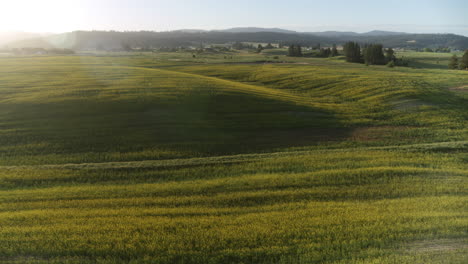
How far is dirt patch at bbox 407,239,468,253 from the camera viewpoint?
1036 centimetres

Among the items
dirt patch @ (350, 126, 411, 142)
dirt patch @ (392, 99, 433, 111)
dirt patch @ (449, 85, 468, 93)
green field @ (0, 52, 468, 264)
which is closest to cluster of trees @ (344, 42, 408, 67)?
dirt patch @ (449, 85, 468, 93)

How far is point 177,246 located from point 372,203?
909cm

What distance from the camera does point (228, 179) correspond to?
18.3 meters

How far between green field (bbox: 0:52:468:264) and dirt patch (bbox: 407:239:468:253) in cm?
6

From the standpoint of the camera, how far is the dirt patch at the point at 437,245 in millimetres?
10356

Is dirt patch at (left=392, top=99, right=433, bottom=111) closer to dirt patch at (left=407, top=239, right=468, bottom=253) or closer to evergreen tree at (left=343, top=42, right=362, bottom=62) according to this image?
dirt patch at (left=407, top=239, right=468, bottom=253)

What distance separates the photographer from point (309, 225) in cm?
1235

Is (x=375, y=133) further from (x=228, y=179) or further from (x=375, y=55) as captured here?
(x=375, y=55)

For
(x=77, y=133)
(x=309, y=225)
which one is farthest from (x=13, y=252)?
(x=77, y=133)

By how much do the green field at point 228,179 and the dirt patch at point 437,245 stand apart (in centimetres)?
6

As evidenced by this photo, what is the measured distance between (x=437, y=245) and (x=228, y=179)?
10603 millimetres

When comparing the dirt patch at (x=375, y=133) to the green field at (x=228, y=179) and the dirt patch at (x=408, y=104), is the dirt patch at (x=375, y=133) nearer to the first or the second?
the green field at (x=228, y=179)

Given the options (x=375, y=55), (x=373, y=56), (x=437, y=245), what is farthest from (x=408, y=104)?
(x=375, y=55)

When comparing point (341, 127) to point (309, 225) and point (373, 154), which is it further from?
point (309, 225)
